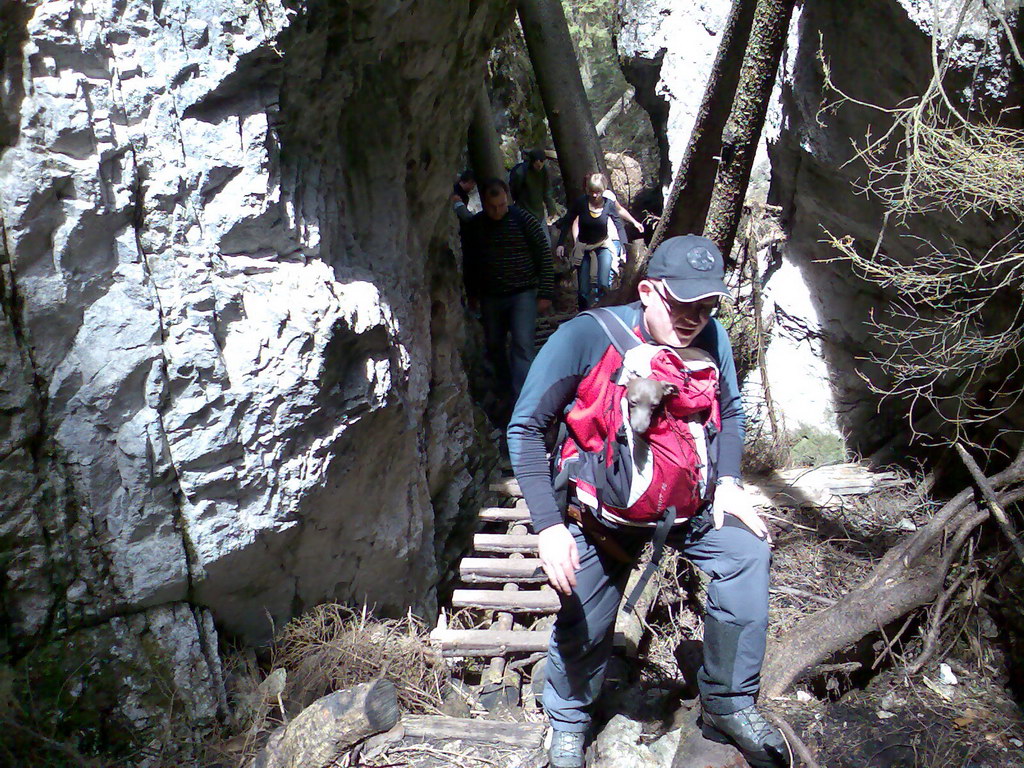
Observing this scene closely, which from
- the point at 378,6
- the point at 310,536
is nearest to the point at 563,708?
the point at 310,536

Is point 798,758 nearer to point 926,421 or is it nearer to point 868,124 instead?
point 926,421

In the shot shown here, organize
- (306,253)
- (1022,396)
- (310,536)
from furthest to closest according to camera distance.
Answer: (1022,396), (310,536), (306,253)

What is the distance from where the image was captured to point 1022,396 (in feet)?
14.4

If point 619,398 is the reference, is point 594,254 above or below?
above

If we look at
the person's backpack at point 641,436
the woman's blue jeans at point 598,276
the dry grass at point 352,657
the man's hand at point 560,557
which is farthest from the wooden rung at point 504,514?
the man's hand at point 560,557

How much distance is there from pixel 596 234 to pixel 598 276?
390 millimetres

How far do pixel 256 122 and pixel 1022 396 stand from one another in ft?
14.3

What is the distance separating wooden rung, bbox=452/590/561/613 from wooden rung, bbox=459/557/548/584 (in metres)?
0.12

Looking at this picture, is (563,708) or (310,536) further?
(310,536)

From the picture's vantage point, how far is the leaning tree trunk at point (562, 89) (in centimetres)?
840

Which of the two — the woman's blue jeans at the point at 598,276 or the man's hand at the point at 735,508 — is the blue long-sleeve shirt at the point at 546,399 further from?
the woman's blue jeans at the point at 598,276

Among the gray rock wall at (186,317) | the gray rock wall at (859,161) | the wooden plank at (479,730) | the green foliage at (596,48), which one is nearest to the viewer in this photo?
the gray rock wall at (186,317)

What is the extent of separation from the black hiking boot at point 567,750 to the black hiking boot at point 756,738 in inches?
18.5

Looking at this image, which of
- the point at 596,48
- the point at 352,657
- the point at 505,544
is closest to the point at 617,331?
the point at 352,657
